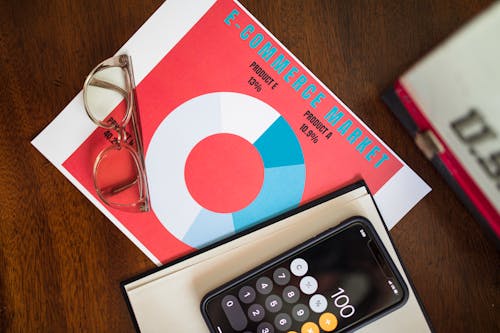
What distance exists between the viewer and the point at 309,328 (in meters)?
0.41

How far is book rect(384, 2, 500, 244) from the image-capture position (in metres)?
0.29

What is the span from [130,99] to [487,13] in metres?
0.32

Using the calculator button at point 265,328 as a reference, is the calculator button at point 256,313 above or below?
above

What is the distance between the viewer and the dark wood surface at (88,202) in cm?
41

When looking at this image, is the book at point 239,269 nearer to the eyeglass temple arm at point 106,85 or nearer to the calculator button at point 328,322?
the calculator button at point 328,322

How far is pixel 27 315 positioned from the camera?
0.41 meters

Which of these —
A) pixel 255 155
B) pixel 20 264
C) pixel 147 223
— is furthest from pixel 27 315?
pixel 255 155

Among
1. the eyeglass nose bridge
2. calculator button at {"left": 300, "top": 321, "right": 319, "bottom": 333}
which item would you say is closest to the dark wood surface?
the eyeglass nose bridge

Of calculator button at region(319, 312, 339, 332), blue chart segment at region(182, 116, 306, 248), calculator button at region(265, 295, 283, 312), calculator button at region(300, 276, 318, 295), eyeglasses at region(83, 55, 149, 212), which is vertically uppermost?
eyeglasses at region(83, 55, 149, 212)

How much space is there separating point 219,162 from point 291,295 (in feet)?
0.51

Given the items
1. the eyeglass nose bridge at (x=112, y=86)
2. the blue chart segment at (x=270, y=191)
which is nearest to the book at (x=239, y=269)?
the blue chart segment at (x=270, y=191)

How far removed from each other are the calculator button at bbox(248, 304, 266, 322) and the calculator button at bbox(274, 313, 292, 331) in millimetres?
15

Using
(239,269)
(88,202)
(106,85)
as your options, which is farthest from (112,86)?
(239,269)

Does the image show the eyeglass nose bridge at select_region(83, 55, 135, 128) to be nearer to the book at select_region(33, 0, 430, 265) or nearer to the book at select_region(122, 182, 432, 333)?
the book at select_region(33, 0, 430, 265)
